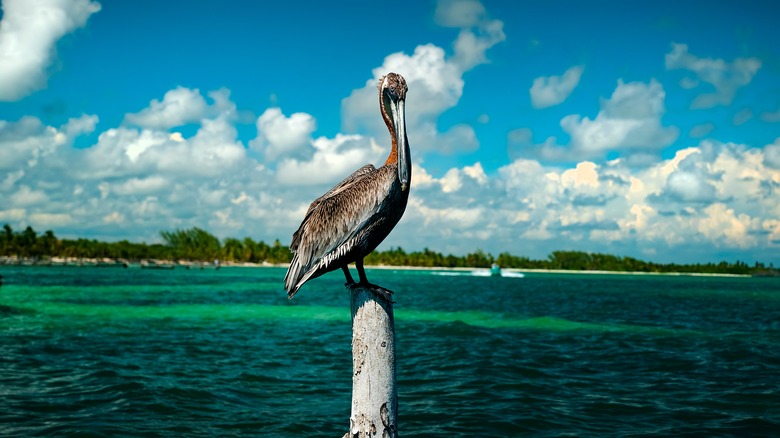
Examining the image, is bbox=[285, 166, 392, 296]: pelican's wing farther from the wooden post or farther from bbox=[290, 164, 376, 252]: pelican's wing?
the wooden post

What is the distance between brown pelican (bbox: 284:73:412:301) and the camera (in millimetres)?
4887

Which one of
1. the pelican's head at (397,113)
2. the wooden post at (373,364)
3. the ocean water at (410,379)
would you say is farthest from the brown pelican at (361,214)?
the ocean water at (410,379)

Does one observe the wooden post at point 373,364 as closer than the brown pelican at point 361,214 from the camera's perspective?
Yes

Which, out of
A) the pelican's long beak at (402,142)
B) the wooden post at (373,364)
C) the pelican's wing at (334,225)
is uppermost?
the pelican's long beak at (402,142)

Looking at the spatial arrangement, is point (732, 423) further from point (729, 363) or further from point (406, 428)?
point (729, 363)

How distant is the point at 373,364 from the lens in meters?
4.52

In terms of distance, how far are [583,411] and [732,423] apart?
2338 millimetres

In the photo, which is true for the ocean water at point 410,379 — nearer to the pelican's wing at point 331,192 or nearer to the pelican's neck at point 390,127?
the pelican's wing at point 331,192

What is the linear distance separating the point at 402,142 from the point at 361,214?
74cm

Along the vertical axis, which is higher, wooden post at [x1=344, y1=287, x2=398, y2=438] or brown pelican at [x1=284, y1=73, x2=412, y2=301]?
brown pelican at [x1=284, y1=73, x2=412, y2=301]

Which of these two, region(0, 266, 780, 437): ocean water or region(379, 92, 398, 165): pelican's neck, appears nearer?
region(379, 92, 398, 165): pelican's neck

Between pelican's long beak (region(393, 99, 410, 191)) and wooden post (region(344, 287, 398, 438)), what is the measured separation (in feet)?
3.08

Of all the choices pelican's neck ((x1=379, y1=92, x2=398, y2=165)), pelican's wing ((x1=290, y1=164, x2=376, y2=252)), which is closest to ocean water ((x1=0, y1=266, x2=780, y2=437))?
pelican's wing ((x1=290, y1=164, x2=376, y2=252))

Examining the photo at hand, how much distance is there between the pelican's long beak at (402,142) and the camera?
4.71m
